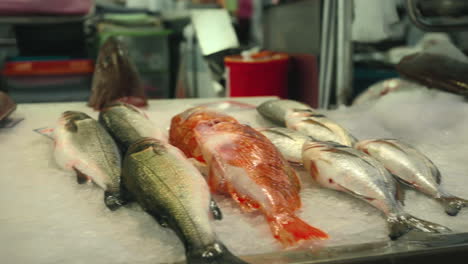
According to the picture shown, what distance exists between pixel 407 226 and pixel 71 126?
101 cm

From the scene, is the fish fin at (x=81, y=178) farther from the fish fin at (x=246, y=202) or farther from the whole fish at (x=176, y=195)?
the fish fin at (x=246, y=202)

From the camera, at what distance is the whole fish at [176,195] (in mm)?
680

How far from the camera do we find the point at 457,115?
158cm

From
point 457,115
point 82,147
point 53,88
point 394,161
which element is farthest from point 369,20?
point 53,88

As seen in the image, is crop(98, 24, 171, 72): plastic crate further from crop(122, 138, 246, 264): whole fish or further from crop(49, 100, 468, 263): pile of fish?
crop(122, 138, 246, 264): whole fish

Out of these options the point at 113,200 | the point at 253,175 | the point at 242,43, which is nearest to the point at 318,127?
the point at 253,175

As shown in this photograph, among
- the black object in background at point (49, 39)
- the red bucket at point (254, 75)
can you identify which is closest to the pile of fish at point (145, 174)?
the red bucket at point (254, 75)

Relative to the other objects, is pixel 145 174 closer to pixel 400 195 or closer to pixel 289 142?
pixel 289 142

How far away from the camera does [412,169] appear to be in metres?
1.01

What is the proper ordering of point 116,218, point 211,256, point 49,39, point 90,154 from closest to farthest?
1. point 211,256
2. point 116,218
3. point 90,154
4. point 49,39

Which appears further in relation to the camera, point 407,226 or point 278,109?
point 278,109

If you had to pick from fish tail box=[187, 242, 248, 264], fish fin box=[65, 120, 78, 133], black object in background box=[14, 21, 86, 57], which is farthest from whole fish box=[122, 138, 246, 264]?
black object in background box=[14, 21, 86, 57]

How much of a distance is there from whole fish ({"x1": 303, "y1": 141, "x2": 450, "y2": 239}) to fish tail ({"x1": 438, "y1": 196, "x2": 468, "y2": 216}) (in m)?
0.11

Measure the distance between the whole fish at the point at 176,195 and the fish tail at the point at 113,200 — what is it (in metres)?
0.03
